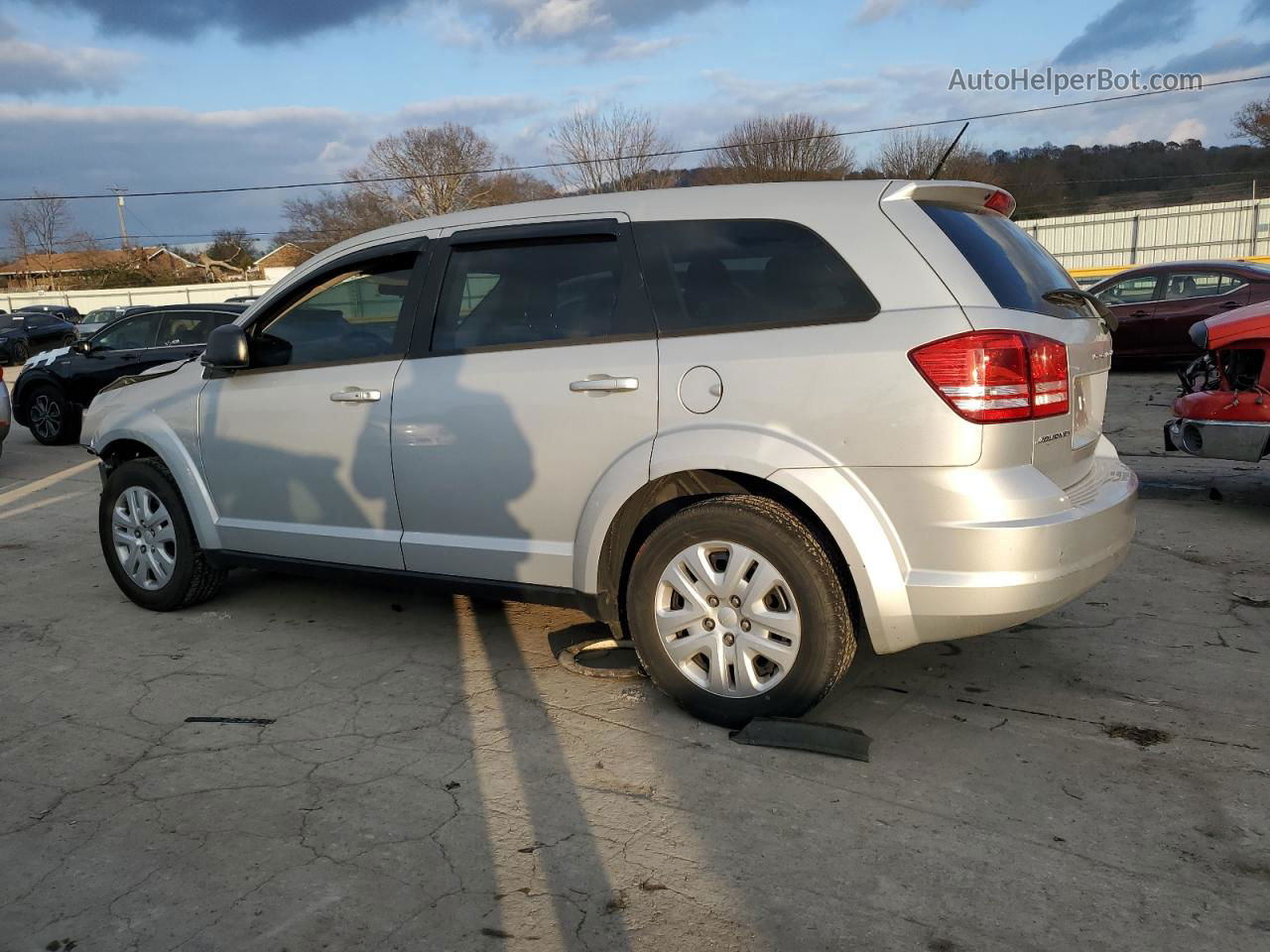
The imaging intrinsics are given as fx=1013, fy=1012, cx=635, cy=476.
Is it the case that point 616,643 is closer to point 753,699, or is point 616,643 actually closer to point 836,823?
point 753,699

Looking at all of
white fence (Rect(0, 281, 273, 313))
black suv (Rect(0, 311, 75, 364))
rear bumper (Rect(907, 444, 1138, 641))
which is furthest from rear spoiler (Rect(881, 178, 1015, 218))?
white fence (Rect(0, 281, 273, 313))

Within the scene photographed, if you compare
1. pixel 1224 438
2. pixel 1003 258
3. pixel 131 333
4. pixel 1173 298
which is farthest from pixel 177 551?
pixel 1173 298

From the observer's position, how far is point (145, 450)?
5.54 meters

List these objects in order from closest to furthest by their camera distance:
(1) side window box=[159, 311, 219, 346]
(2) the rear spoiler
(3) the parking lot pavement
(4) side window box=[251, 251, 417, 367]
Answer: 1. (3) the parking lot pavement
2. (2) the rear spoiler
3. (4) side window box=[251, 251, 417, 367]
4. (1) side window box=[159, 311, 219, 346]

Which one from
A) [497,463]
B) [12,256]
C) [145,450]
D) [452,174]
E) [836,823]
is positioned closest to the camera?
[836,823]

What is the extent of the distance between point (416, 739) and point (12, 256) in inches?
3405

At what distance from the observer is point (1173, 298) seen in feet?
45.0

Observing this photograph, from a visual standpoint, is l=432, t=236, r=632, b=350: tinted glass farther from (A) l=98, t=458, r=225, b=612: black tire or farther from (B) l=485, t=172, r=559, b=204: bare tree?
(B) l=485, t=172, r=559, b=204: bare tree

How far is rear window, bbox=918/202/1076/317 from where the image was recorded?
11.4ft

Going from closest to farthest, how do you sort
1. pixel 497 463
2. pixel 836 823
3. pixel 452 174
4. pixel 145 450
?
pixel 836 823
pixel 497 463
pixel 145 450
pixel 452 174

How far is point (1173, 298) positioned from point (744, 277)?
40.3ft

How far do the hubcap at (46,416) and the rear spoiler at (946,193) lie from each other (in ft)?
39.4

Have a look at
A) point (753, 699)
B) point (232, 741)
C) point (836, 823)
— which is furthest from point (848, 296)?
point (232, 741)

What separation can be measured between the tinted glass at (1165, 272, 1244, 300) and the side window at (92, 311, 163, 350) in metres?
13.1
